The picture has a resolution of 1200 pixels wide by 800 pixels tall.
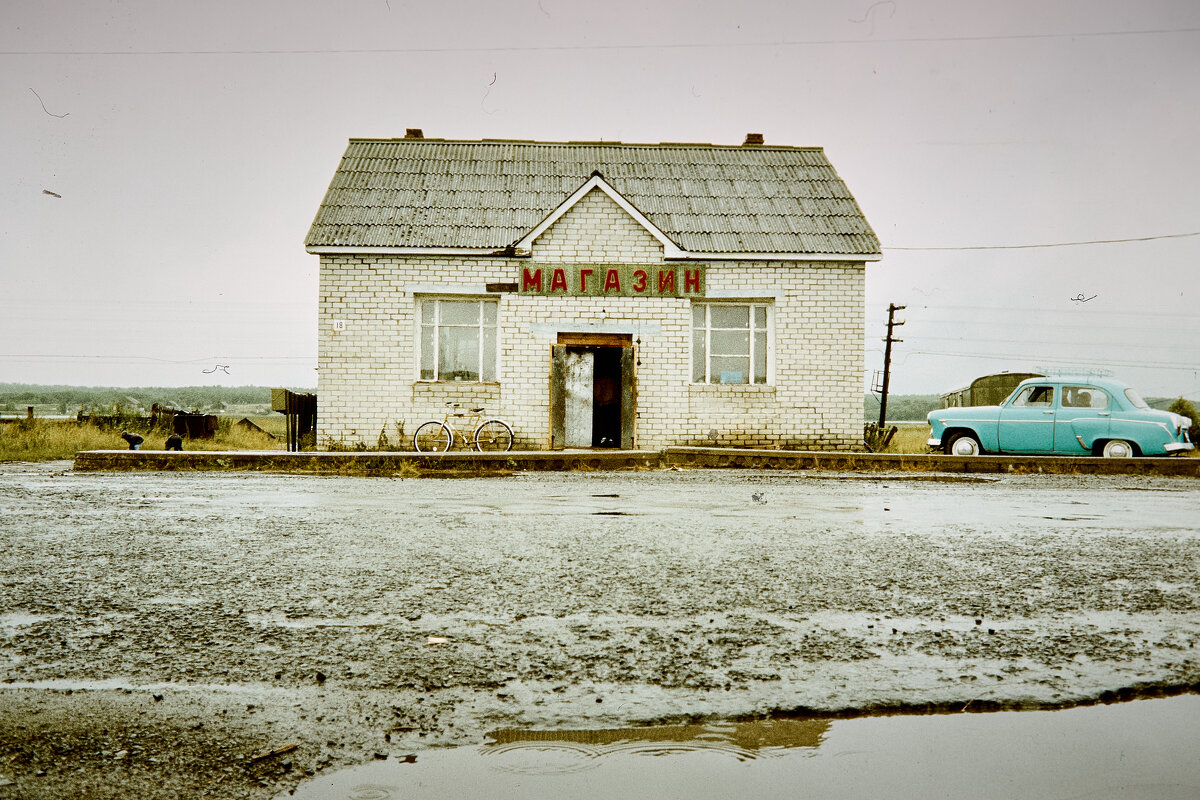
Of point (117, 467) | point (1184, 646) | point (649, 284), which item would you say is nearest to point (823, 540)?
point (1184, 646)

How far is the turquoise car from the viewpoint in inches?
641

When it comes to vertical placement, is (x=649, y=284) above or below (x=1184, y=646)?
above

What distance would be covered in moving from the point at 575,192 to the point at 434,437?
566cm

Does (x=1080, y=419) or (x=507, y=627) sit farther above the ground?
(x=1080, y=419)

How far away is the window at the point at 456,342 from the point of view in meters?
18.3

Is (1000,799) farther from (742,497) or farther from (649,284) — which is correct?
(649,284)

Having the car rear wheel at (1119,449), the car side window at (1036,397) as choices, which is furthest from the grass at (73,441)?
the car rear wheel at (1119,449)

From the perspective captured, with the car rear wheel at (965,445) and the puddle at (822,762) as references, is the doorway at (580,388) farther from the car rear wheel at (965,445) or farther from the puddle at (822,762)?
the puddle at (822,762)

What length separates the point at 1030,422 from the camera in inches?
671

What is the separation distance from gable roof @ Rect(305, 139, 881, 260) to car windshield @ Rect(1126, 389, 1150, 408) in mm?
5305

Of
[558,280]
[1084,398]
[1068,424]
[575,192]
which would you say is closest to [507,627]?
[558,280]

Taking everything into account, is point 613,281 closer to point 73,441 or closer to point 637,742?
point 73,441

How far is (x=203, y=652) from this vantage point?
11.1ft

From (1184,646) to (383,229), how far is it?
1683 cm
